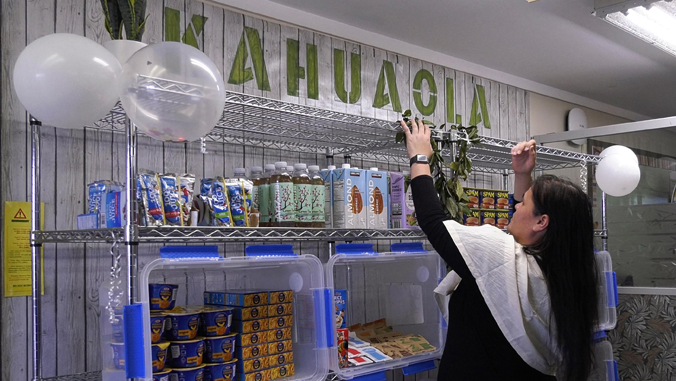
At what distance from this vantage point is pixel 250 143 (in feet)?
10.7

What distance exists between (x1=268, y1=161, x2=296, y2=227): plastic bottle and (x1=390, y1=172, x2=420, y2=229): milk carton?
67 cm

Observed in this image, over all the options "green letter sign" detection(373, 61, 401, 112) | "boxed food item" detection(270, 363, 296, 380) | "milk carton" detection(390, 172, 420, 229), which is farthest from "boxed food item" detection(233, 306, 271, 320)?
"green letter sign" detection(373, 61, 401, 112)

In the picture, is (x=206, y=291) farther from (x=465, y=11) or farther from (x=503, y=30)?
(x=503, y=30)

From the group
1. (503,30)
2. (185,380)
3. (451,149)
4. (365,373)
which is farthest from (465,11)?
(185,380)

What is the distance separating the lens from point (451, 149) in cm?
310

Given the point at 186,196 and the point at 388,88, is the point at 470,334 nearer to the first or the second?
the point at 186,196

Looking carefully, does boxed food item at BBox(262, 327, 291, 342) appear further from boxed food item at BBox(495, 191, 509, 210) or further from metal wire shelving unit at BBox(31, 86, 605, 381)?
boxed food item at BBox(495, 191, 509, 210)

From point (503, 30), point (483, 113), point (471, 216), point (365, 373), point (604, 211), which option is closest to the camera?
point (365, 373)

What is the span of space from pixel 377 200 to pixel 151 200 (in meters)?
1.19

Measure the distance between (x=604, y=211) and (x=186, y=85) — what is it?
364 centimetres

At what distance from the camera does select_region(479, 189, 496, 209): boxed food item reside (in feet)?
12.4

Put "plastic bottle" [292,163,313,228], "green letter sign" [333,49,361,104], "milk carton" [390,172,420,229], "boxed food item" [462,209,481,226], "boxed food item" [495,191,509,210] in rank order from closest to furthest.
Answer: "plastic bottle" [292,163,313,228] < "milk carton" [390,172,420,229] < "boxed food item" [462,209,481,226] < "green letter sign" [333,49,361,104] < "boxed food item" [495,191,509,210]

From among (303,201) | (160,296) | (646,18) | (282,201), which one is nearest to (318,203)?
(303,201)

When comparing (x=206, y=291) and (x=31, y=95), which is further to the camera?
(x=206, y=291)
